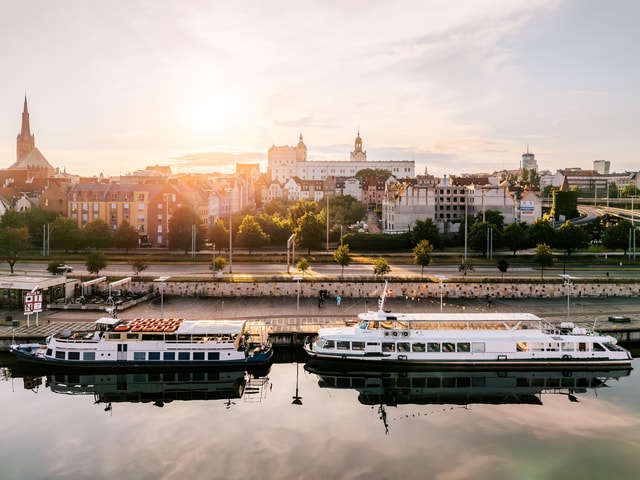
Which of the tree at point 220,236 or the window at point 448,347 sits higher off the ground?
the tree at point 220,236

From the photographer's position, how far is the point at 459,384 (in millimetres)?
30953

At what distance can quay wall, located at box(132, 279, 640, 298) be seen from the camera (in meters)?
47.7

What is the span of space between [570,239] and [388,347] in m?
42.3

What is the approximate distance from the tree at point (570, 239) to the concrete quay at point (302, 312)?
1955cm

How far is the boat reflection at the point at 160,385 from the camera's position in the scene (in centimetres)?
2880

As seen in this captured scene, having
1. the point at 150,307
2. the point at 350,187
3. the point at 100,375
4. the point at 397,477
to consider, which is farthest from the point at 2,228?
the point at 350,187

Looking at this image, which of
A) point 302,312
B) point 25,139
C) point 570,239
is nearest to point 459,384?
point 302,312

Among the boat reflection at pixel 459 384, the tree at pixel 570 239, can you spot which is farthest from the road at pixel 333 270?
the boat reflection at pixel 459 384

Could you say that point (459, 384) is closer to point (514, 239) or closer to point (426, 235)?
point (514, 239)

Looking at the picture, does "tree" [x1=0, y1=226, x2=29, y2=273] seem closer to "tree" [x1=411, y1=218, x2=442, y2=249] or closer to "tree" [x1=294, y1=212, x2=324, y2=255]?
"tree" [x1=294, y1=212, x2=324, y2=255]

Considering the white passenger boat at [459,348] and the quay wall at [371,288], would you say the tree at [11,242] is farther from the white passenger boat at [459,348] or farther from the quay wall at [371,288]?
the white passenger boat at [459,348]

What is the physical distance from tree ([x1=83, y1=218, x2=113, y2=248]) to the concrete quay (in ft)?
81.8

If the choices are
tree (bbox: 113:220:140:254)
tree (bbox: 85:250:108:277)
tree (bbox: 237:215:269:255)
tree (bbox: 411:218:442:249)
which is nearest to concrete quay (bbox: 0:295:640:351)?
tree (bbox: 85:250:108:277)

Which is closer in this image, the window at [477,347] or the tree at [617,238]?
the window at [477,347]
